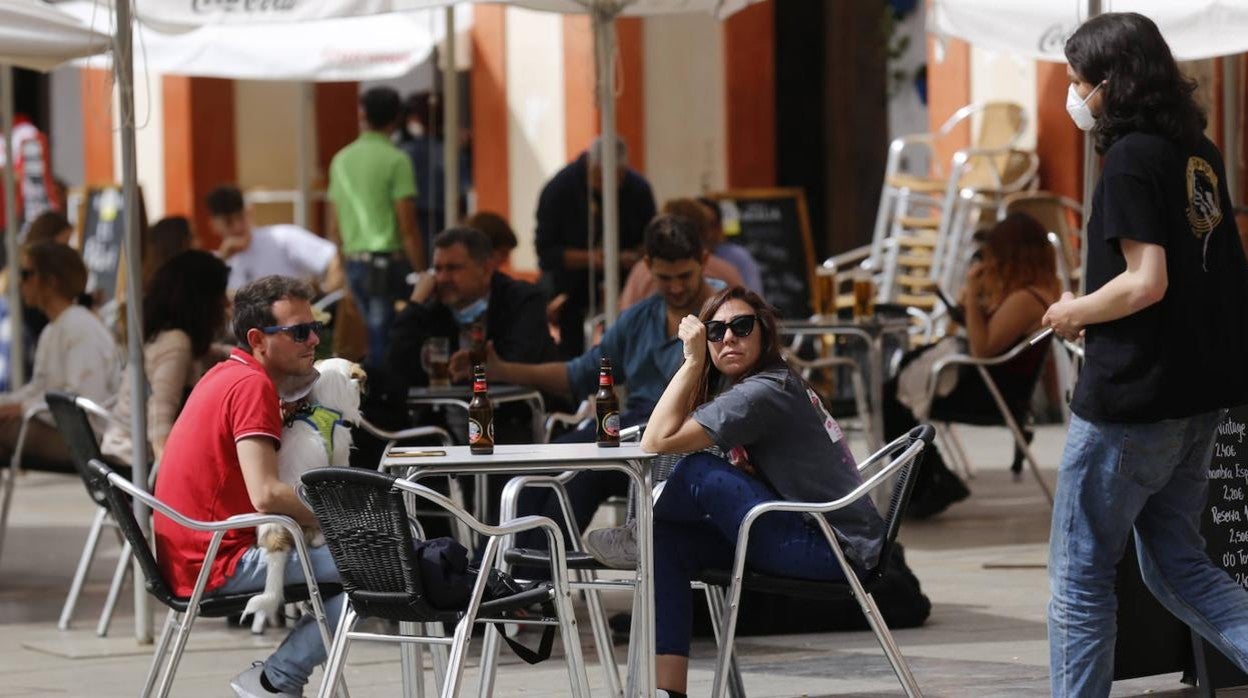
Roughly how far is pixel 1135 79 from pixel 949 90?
992cm

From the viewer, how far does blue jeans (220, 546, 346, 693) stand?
A: 222 inches

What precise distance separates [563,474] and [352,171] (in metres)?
6.97

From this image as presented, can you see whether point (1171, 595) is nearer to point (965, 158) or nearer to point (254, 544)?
point (254, 544)

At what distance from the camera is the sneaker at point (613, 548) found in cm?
565

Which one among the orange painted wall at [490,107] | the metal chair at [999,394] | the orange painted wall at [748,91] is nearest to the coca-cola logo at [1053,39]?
the metal chair at [999,394]

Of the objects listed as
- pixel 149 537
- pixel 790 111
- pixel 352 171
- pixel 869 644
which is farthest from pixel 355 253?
pixel 869 644

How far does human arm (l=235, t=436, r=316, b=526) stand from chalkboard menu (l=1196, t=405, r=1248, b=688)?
7.53ft

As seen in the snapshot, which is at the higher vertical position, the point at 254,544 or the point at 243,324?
the point at 243,324

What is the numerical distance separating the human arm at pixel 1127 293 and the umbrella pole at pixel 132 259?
11.4 ft

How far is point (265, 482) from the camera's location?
5.55 metres

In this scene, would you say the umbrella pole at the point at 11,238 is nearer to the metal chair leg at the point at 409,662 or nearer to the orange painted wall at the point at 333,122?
the metal chair leg at the point at 409,662

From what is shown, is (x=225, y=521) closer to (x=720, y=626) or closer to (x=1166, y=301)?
(x=720, y=626)

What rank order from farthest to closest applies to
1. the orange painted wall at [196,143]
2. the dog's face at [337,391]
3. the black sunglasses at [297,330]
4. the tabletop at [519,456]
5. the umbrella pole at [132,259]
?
the orange painted wall at [196,143], the umbrella pole at [132,259], the dog's face at [337,391], the black sunglasses at [297,330], the tabletop at [519,456]

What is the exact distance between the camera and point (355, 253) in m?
13.1
